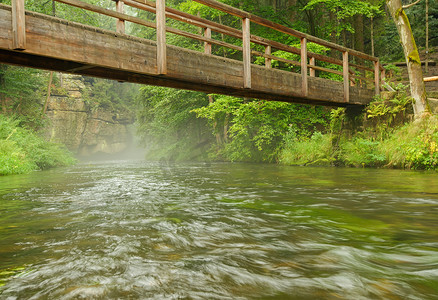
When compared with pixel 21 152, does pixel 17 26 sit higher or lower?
higher

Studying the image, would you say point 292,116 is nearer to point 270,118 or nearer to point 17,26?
point 270,118

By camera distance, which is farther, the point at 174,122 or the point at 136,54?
the point at 174,122

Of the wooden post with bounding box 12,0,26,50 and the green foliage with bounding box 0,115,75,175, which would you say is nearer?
the wooden post with bounding box 12,0,26,50

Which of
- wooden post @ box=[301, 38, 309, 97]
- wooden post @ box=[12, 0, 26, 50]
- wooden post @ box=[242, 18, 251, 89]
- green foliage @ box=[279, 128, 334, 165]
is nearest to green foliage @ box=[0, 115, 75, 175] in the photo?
wooden post @ box=[12, 0, 26, 50]

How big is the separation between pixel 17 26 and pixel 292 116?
39.3ft

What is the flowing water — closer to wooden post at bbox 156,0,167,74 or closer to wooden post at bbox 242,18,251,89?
wooden post at bbox 156,0,167,74

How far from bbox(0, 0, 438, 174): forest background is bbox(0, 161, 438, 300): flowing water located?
6.62m

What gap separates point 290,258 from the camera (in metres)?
2.37

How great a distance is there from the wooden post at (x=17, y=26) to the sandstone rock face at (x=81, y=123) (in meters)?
31.4

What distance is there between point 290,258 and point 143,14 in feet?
100

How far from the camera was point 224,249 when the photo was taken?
8.57ft

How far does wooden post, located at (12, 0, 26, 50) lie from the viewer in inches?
186

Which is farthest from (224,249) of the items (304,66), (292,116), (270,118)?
(292,116)

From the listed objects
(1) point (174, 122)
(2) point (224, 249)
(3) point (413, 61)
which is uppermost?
(3) point (413, 61)
